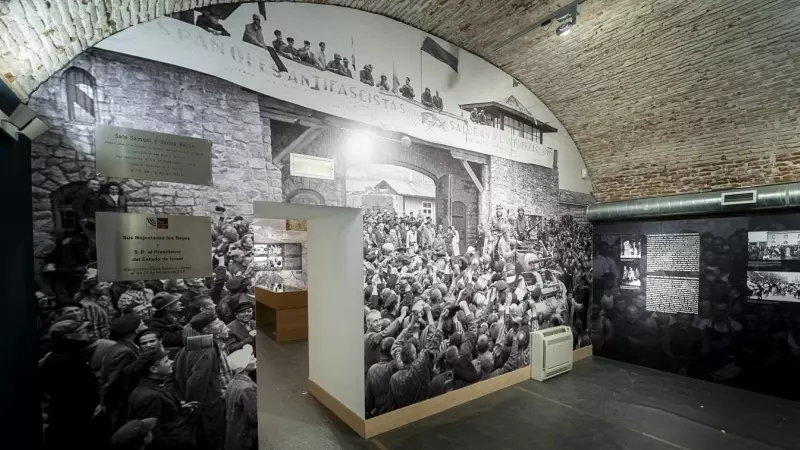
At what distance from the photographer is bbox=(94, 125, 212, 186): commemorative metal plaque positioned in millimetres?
2348

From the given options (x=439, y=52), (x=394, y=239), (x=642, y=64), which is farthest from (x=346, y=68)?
(x=642, y=64)

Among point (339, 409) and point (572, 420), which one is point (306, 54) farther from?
point (572, 420)

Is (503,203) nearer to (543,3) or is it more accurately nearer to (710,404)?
(543,3)

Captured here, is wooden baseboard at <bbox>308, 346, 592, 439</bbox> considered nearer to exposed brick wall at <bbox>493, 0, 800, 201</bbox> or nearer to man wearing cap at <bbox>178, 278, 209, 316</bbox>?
man wearing cap at <bbox>178, 278, 209, 316</bbox>

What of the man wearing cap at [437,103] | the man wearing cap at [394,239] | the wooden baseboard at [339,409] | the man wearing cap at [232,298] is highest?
the man wearing cap at [437,103]

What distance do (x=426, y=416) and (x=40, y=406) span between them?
345 centimetres

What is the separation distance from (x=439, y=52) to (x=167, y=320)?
4.13 m

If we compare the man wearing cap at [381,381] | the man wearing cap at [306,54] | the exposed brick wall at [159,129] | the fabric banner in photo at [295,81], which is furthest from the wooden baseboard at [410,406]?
the man wearing cap at [306,54]

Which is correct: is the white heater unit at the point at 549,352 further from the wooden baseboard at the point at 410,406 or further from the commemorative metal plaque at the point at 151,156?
the commemorative metal plaque at the point at 151,156

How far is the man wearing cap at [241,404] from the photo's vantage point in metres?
2.79

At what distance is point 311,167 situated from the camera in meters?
3.17

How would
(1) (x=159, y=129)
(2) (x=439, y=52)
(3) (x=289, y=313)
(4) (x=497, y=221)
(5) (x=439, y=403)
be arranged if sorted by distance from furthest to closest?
(3) (x=289, y=313) < (4) (x=497, y=221) < (2) (x=439, y=52) < (5) (x=439, y=403) < (1) (x=159, y=129)

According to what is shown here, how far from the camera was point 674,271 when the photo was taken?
17.7 ft

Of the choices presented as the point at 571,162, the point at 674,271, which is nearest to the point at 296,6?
the point at 571,162
